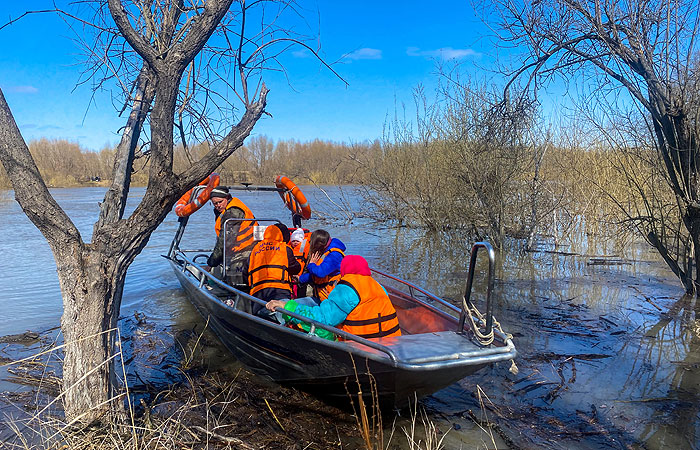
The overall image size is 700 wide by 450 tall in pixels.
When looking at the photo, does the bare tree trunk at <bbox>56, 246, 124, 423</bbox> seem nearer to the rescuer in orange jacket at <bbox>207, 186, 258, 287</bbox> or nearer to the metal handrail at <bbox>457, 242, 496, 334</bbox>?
the metal handrail at <bbox>457, 242, 496, 334</bbox>

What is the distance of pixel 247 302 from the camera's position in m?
5.10

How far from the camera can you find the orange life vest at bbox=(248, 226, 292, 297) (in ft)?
16.6

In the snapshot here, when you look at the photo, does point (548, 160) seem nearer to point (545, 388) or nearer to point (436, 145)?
point (436, 145)

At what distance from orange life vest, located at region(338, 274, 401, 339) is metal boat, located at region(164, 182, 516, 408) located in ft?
0.38

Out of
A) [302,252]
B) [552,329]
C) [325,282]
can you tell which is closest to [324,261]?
[325,282]

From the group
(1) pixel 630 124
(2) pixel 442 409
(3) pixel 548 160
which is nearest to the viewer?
(2) pixel 442 409

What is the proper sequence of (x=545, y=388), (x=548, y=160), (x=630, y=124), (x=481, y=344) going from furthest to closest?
1. (x=548, y=160)
2. (x=630, y=124)
3. (x=545, y=388)
4. (x=481, y=344)

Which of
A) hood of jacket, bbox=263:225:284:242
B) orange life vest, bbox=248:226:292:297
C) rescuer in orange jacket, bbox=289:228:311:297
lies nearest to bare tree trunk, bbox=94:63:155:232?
orange life vest, bbox=248:226:292:297

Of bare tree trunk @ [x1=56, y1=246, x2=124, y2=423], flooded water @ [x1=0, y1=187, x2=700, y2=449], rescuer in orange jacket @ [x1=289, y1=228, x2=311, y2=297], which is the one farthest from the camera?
rescuer in orange jacket @ [x1=289, y1=228, x2=311, y2=297]

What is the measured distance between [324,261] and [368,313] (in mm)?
859

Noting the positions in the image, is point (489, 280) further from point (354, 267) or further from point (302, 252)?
point (302, 252)

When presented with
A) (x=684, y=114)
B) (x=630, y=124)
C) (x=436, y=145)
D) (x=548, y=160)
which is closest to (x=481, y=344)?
(x=684, y=114)

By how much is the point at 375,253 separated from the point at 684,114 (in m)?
7.60

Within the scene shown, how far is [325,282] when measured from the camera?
4699mm
